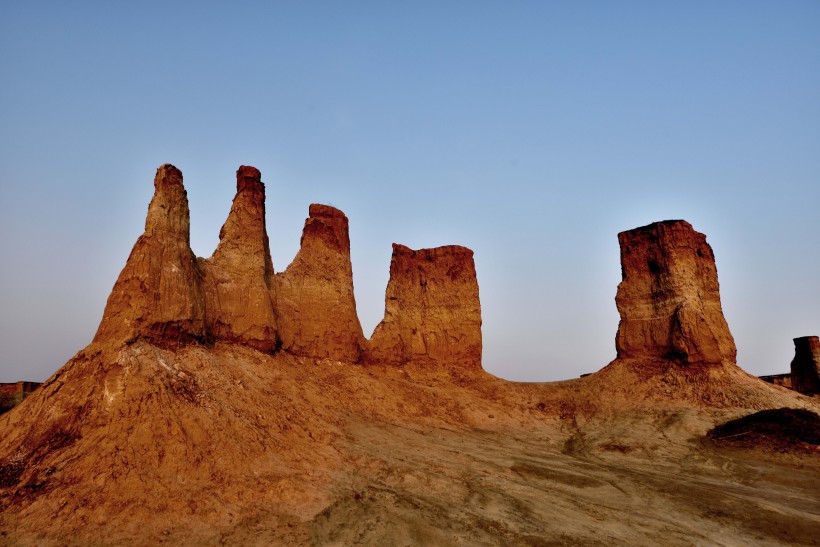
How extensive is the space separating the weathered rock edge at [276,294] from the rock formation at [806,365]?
24.4 meters

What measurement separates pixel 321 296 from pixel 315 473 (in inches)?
481

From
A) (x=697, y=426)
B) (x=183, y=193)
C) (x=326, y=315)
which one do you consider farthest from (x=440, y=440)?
(x=183, y=193)

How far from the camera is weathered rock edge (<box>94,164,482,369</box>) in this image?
56.3ft

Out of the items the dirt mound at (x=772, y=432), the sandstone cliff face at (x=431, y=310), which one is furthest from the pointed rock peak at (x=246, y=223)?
the dirt mound at (x=772, y=432)

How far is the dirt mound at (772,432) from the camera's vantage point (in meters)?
20.3

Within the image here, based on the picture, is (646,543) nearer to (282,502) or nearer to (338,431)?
(282,502)

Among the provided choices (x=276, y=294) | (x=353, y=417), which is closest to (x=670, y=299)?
(x=353, y=417)

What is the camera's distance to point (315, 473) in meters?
14.5

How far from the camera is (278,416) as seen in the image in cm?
1730

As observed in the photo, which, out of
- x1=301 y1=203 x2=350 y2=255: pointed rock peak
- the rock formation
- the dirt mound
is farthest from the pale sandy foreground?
the rock formation

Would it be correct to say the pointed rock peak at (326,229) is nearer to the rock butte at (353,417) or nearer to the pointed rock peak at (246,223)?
the rock butte at (353,417)

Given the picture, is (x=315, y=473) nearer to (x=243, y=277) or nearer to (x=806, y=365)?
(x=243, y=277)

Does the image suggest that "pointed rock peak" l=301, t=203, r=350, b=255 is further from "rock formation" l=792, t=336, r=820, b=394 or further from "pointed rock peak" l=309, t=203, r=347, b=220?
"rock formation" l=792, t=336, r=820, b=394

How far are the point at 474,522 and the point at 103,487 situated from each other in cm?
882
